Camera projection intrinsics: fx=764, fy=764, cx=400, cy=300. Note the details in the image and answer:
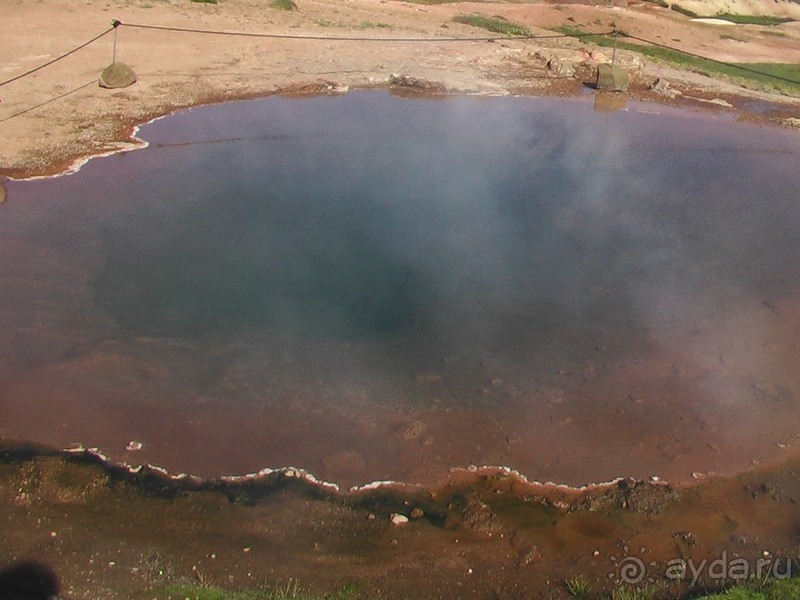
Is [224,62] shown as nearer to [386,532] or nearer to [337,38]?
[337,38]

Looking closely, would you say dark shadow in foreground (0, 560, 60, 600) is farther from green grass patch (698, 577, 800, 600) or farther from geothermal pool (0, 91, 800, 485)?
green grass patch (698, 577, 800, 600)

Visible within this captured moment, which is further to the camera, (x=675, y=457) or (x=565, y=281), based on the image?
(x=565, y=281)

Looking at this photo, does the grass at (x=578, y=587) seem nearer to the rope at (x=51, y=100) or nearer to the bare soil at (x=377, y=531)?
the bare soil at (x=377, y=531)

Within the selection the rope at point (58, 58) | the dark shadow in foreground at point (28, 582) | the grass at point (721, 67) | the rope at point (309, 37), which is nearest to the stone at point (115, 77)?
the rope at point (58, 58)

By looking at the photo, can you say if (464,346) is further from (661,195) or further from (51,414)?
(661,195)

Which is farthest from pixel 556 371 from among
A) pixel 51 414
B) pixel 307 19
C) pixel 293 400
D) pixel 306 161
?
pixel 307 19

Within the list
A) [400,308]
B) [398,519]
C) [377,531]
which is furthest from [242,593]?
[400,308]

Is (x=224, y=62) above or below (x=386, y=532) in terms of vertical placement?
above
